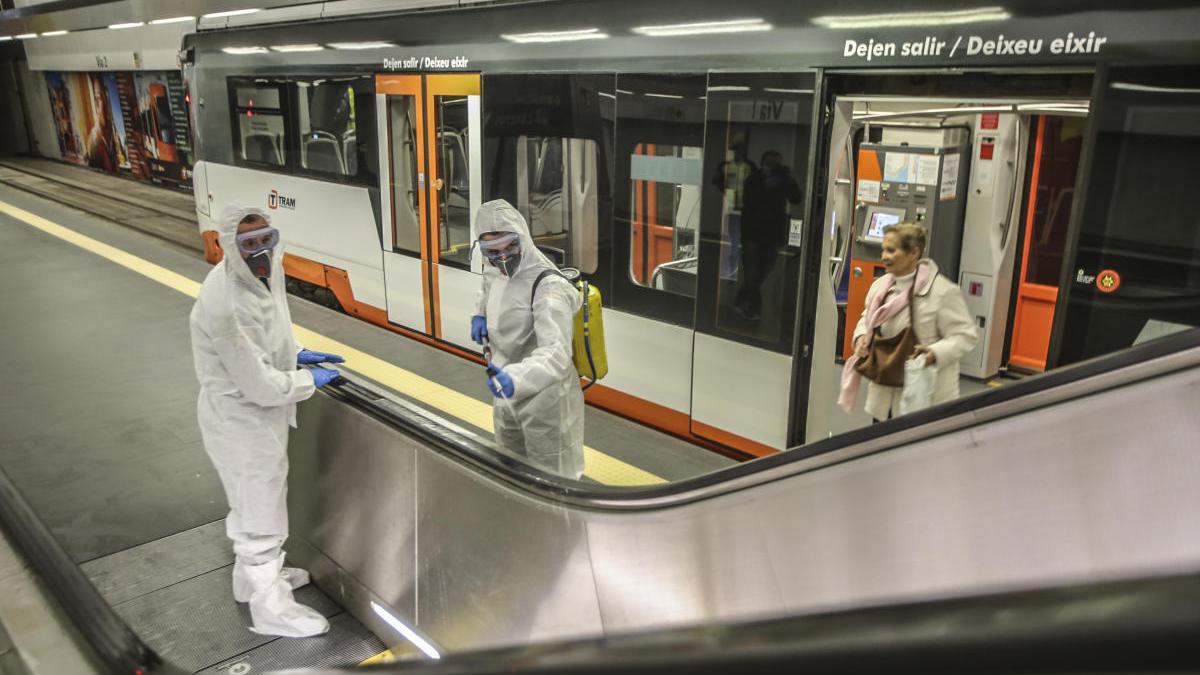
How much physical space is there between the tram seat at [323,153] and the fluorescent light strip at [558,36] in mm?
2809

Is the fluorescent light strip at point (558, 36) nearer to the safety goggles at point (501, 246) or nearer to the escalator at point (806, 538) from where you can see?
the safety goggles at point (501, 246)

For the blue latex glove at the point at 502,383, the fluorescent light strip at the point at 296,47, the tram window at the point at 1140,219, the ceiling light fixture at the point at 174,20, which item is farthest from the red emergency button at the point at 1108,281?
the ceiling light fixture at the point at 174,20

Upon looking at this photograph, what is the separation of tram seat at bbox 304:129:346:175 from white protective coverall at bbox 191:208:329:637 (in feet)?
15.2

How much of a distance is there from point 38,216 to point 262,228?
15016 millimetres

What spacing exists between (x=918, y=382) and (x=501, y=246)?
214cm

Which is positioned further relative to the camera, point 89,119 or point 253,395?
point 89,119

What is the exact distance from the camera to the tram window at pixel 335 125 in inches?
299

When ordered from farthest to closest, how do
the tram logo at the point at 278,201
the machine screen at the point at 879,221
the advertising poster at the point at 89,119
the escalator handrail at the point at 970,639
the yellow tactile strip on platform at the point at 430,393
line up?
the advertising poster at the point at 89,119
the tram logo at the point at 278,201
the machine screen at the point at 879,221
the yellow tactile strip on platform at the point at 430,393
the escalator handrail at the point at 970,639

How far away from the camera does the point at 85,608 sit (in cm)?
291

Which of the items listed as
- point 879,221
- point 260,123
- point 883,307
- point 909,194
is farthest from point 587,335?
point 260,123

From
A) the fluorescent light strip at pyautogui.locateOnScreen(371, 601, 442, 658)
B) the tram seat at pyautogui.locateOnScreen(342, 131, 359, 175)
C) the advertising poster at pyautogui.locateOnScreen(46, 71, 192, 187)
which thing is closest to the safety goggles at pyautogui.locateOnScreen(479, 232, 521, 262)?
the fluorescent light strip at pyautogui.locateOnScreen(371, 601, 442, 658)

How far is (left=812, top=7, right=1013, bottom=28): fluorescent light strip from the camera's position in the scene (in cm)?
370

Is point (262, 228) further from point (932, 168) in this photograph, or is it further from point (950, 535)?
point (932, 168)

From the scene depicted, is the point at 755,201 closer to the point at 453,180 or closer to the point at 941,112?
the point at 941,112
